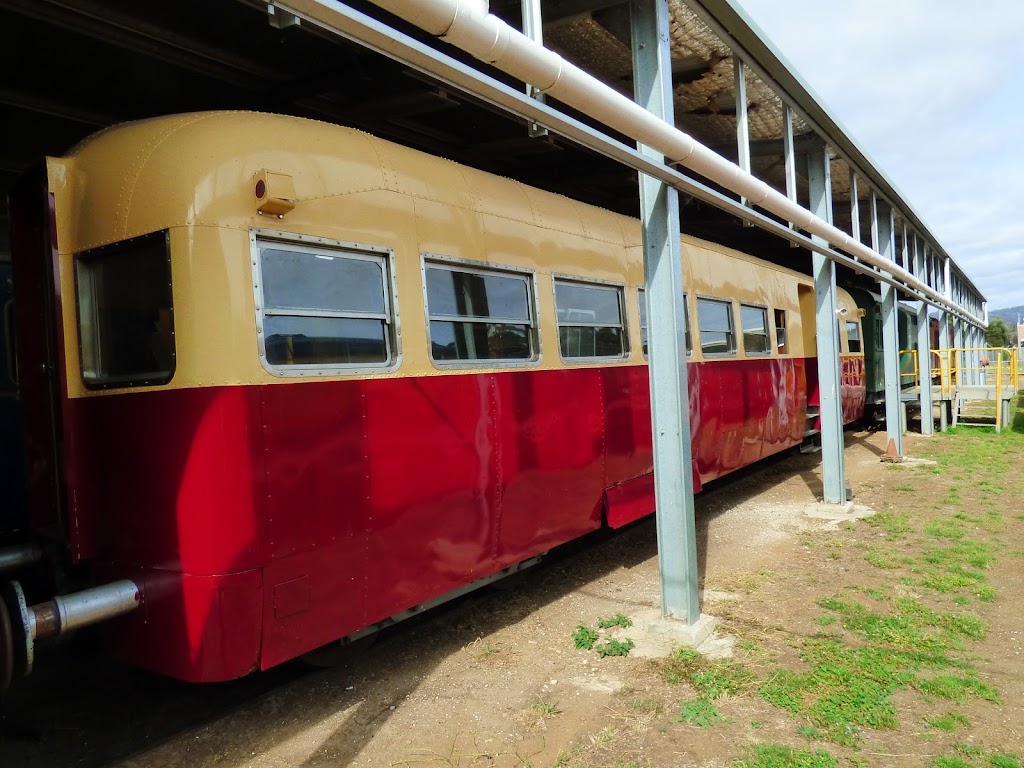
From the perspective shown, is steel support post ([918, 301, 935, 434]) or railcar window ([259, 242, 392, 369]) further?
steel support post ([918, 301, 935, 434])

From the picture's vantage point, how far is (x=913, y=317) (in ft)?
64.2

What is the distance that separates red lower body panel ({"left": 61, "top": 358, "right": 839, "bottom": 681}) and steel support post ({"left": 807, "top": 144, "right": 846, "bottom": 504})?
4.58 metres

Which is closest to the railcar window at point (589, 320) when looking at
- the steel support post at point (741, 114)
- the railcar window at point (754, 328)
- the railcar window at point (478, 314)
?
the railcar window at point (478, 314)

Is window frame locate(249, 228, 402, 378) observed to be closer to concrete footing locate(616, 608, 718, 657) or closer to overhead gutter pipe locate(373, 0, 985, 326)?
overhead gutter pipe locate(373, 0, 985, 326)

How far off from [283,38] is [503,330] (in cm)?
289

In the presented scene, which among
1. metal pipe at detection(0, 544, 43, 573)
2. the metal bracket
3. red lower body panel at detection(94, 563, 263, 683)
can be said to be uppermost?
the metal bracket

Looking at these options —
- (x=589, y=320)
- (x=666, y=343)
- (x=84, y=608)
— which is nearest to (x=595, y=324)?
(x=589, y=320)

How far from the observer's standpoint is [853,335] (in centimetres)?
1434

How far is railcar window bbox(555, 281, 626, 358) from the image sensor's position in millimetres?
5570

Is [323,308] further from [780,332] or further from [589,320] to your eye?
[780,332]

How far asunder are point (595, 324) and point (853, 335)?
1035 centimetres

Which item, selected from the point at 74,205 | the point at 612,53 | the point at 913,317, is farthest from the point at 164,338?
the point at 913,317

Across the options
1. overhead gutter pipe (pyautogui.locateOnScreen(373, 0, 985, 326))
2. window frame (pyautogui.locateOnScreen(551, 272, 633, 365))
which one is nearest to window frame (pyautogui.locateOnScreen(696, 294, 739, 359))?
window frame (pyautogui.locateOnScreen(551, 272, 633, 365))

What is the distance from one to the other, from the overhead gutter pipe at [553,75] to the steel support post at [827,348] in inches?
127
